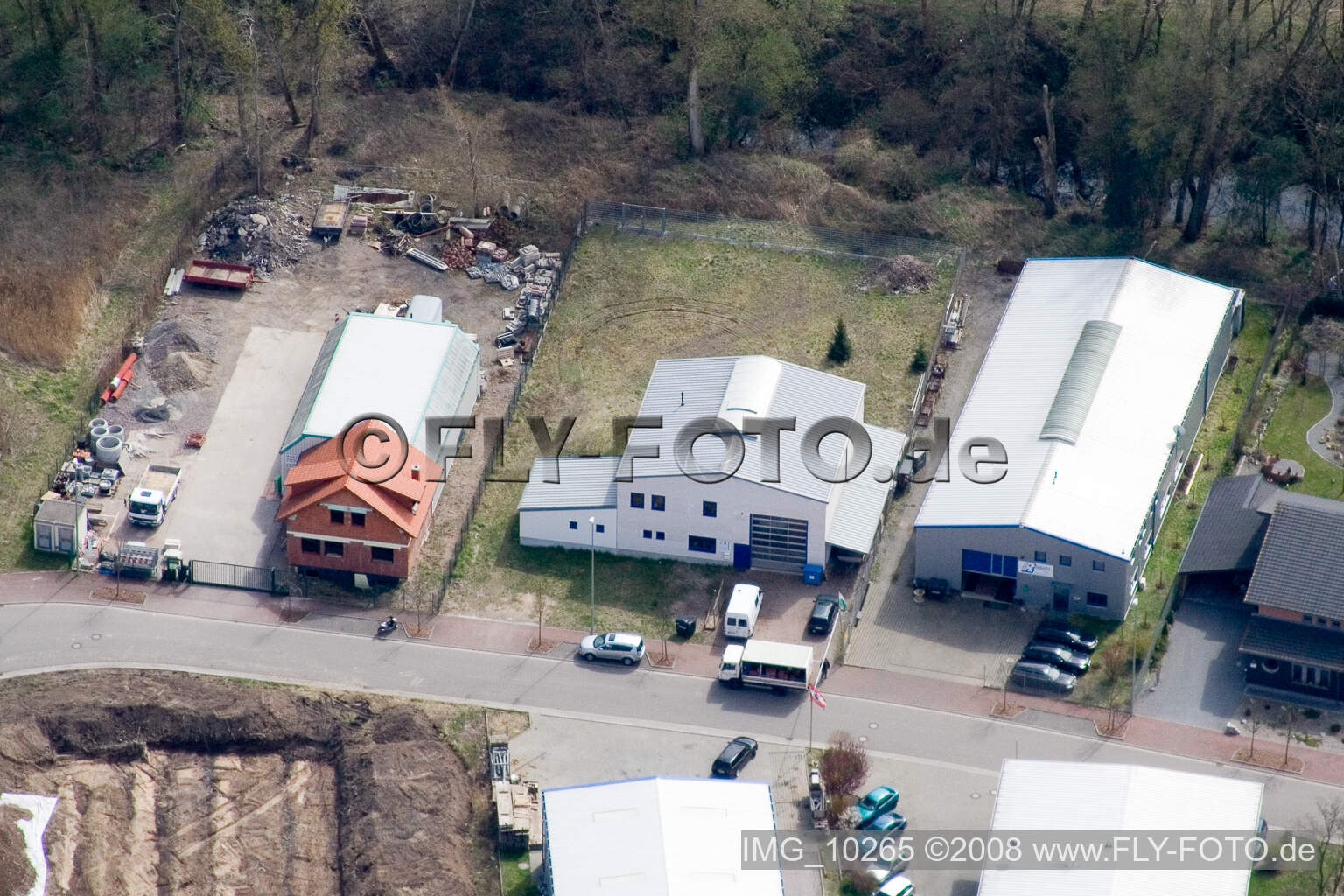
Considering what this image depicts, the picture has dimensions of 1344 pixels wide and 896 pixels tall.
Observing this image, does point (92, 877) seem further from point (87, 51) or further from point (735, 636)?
point (87, 51)

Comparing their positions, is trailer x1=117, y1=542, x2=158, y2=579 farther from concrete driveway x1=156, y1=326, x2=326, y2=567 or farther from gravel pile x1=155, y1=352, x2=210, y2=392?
gravel pile x1=155, y1=352, x2=210, y2=392

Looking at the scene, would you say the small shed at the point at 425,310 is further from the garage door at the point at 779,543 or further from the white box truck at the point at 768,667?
the white box truck at the point at 768,667

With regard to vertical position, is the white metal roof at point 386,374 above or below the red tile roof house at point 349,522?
above

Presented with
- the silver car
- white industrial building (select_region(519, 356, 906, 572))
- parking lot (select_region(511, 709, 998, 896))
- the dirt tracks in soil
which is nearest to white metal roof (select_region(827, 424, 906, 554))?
white industrial building (select_region(519, 356, 906, 572))

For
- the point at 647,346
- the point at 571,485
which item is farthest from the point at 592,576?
the point at 647,346

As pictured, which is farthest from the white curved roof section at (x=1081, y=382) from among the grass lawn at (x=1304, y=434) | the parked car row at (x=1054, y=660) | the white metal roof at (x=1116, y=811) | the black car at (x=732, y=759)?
the black car at (x=732, y=759)

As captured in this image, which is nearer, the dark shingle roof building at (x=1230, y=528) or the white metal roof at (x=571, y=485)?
the dark shingle roof building at (x=1230, y=528)
